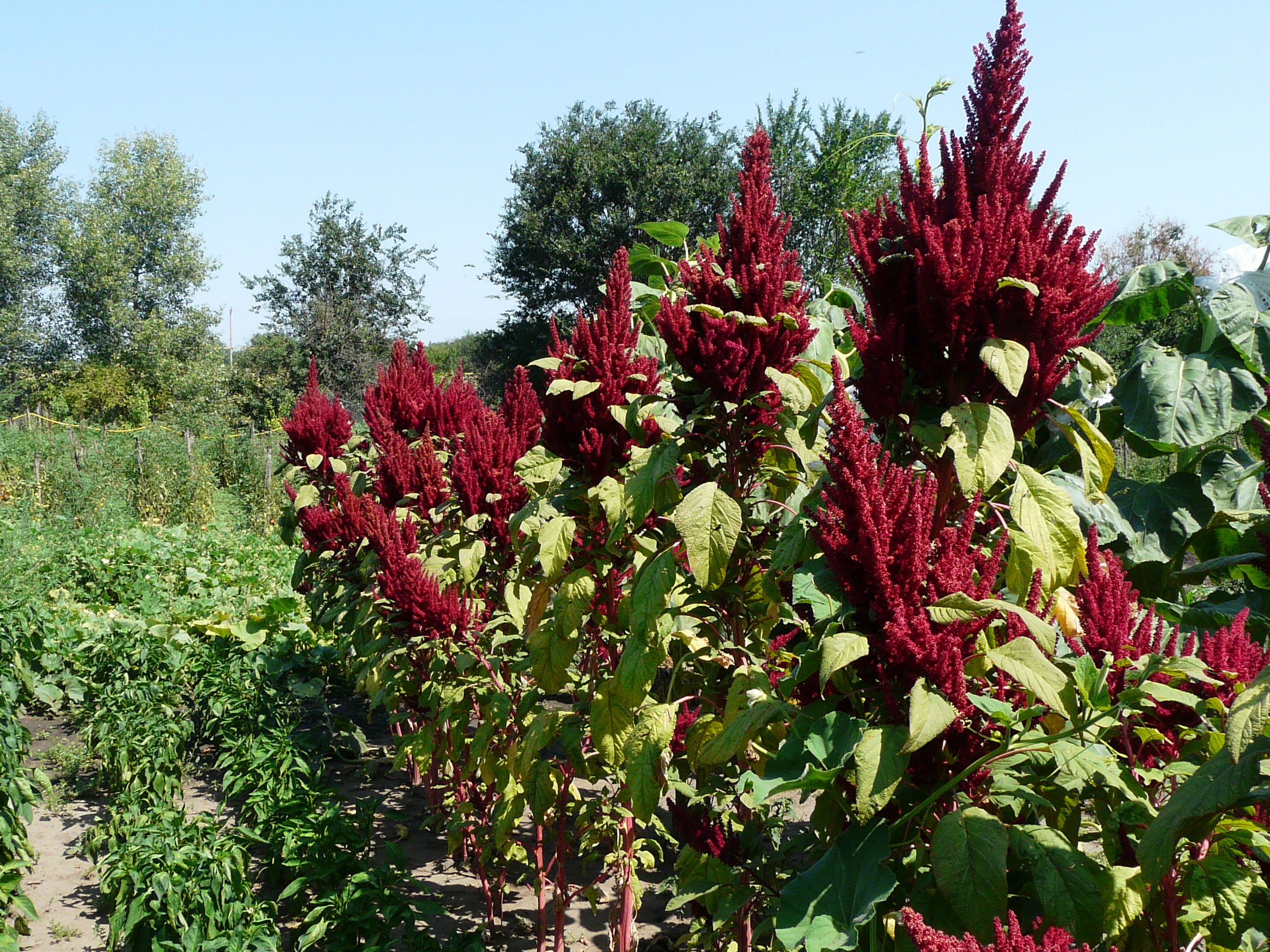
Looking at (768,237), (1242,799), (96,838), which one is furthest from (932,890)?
(96,838)

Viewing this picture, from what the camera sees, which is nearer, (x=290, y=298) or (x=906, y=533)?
(x=906, y=533)

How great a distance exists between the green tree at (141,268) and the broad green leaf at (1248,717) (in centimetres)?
3309

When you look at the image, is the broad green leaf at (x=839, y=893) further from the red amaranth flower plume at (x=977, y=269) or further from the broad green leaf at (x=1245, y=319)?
the broad green leaf at (x=1245, y=319)

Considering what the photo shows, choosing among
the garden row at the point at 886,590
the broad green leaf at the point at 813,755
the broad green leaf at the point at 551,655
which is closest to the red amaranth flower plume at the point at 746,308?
the garden row at the point at 886,590

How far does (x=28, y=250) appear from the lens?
30391mm

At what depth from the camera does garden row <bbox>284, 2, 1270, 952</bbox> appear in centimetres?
116

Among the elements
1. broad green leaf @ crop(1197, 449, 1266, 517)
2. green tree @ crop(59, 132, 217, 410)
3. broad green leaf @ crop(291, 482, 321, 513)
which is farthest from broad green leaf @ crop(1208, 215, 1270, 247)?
green tree @ crop(59, 132, 217, 410)

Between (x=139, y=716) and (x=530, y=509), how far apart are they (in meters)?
2.95

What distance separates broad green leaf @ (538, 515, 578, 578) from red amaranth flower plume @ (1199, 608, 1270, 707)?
1270 millimetres

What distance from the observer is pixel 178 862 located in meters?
2.75

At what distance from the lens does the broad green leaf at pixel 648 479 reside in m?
1.79

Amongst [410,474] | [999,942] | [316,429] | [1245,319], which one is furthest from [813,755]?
[316,429]

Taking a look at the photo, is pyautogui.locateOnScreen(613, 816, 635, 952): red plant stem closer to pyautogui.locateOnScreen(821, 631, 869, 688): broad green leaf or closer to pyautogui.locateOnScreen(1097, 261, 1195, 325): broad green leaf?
pyautogui.locateOnScreen(821, 631, 869, 688): broad green leaf

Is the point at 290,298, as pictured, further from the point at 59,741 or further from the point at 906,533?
the point at 906,533
